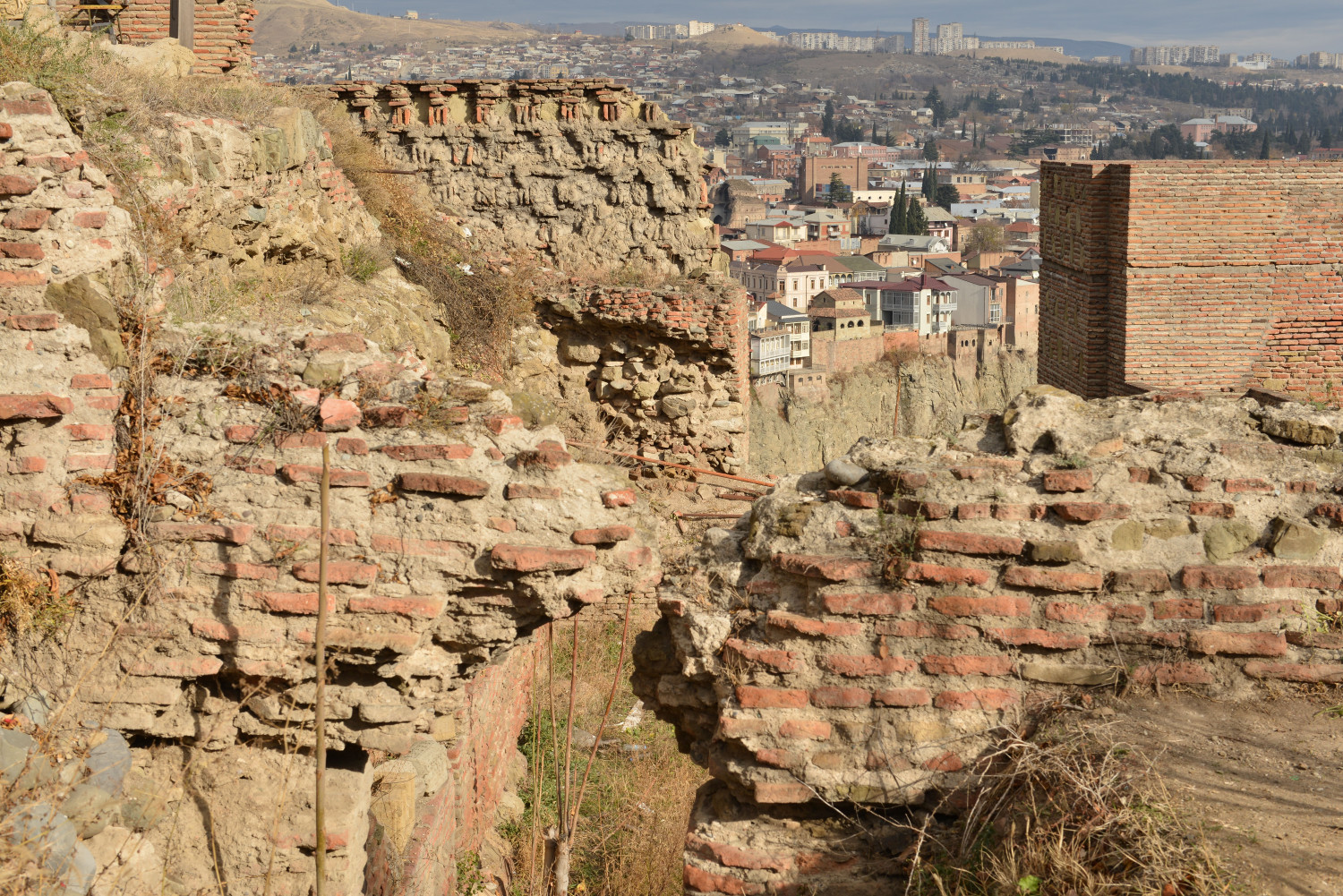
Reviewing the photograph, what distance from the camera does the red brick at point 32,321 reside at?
356cm

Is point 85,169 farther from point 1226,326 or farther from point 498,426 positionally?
point 1226,326

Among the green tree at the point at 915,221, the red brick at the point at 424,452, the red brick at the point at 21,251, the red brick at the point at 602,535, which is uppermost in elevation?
the green tree at the point at 915,221

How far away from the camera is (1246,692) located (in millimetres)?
3494

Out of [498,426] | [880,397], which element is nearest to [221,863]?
[498,426]

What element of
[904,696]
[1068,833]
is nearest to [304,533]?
[904,696]

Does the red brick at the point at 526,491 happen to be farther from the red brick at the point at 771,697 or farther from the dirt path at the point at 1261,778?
the dirt path at the point at 1261,778

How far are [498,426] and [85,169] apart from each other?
1.64 metres

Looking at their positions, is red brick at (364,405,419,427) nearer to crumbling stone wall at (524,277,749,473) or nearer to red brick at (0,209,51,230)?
red brick at (0,209,51,230)

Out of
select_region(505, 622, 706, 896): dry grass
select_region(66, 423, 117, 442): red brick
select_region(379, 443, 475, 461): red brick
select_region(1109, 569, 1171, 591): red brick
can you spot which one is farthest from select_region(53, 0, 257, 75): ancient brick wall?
select_region(1109, 569, 1171, 591): red brick

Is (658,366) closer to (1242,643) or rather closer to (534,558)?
(534,558)

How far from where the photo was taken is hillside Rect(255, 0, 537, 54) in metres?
128

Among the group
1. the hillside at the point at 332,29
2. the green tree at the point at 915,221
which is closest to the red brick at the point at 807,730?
the green tree at the point at 915,221

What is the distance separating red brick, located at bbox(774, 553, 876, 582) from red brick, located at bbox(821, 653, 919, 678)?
25 centimetres

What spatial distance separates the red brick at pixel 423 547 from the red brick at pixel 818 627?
102cm
